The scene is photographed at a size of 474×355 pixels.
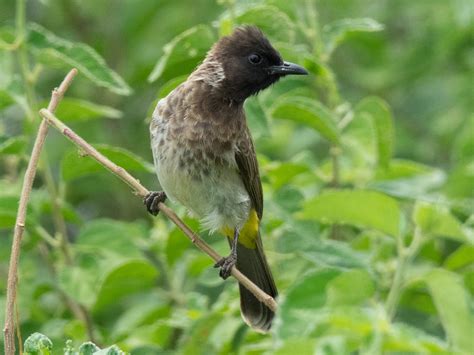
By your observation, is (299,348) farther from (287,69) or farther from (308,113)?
(287,69)

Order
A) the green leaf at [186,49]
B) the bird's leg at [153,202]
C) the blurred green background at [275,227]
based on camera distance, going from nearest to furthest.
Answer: the blurred green background at [275,227] < the green leaf at [186,49] < the bird's leg at [153,202]

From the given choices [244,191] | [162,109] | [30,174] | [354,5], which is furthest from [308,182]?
[354,5]

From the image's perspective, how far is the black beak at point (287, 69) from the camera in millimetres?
3439

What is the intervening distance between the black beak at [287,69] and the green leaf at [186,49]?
0.25 metres

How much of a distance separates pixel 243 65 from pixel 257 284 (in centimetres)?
74

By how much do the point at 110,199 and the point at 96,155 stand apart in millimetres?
3192

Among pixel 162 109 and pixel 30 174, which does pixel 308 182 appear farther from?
pixel 30 174

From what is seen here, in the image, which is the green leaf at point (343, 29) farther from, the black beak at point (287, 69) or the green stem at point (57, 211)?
the green stem at point (57, 211)

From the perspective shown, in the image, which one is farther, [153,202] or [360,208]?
[153,202]

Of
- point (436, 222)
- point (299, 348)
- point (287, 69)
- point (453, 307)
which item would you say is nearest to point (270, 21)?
point (287, 69)

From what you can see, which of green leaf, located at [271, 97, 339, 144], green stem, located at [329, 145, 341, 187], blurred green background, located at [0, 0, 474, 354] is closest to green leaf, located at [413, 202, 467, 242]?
blurred green background, located at [0, 0, 474, 354]

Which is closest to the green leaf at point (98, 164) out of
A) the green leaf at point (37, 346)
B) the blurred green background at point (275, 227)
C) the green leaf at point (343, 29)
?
the blurred green background at point (275, 227)

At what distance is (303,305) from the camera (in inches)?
88.3

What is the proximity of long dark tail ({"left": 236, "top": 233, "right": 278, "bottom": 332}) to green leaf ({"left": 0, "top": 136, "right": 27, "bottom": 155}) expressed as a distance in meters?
0.82
